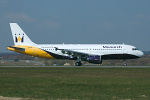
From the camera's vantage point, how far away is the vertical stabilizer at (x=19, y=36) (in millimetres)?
67875

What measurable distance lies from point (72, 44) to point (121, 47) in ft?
32.4

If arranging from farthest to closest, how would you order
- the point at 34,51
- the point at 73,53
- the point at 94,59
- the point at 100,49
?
the point at 34,51
the point at 73,53
the point at 100,49
the point at 94,59

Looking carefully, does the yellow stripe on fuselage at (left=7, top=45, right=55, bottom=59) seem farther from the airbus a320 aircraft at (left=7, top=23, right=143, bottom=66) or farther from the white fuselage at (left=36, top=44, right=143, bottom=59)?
the white fuselage at (left=36, top=44, right=143, bottom=59)

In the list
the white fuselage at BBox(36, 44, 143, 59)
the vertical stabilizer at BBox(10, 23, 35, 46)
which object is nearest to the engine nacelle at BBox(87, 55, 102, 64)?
the white fuselage at BBox(36, 44, 143, 59)

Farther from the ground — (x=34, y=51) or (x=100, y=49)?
(x=100, y=49)

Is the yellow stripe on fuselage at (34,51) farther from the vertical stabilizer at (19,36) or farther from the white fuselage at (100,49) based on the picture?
the vertical stabilizer at (19,36)

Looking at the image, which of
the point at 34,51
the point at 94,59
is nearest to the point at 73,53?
the point at 94,59

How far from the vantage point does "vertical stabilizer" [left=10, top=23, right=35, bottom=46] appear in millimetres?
67875

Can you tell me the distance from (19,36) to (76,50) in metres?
12.2

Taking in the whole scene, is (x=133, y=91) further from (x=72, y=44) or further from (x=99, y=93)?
(x=72, y=44)

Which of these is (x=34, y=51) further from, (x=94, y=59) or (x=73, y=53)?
(x=94, y=59)

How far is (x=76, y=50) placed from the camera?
6588 cm

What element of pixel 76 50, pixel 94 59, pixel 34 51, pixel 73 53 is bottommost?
pixel 94 59

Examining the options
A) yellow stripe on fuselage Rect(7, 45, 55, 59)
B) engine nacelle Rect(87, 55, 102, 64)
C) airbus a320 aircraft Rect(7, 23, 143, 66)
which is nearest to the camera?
engine nacelle Rect(87, 55, 102, 64)
